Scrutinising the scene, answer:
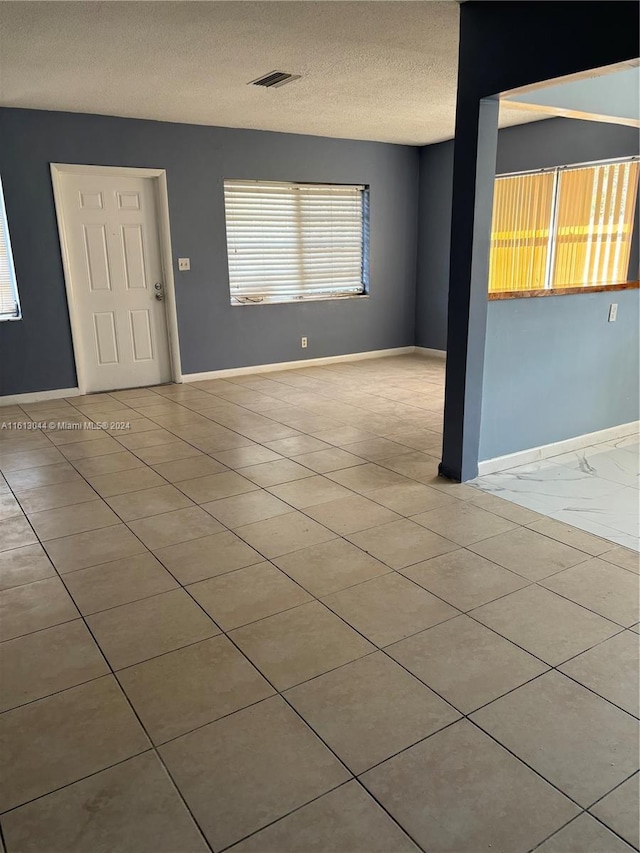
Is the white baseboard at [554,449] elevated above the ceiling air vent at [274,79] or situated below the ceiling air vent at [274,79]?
below

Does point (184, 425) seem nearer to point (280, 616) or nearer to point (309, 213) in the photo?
point (280, 616)

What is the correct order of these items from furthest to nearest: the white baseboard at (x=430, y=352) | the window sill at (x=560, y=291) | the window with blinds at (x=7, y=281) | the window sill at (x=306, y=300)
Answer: the white baseboard at (x=430, y=352) < the window sill at (x=306, y=300) < the window with blinds at (x=7, y=281) < the window sill at (x=560, y=291)

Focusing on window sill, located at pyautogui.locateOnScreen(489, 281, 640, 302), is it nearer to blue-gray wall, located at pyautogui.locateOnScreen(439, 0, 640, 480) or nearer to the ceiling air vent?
blue-gray wall, located at pyautogui.locateOnScreen(439, 0, 640, 480)

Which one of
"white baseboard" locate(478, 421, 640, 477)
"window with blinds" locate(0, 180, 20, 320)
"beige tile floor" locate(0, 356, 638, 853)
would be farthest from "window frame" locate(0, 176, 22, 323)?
"white baseboard" locate(478, 421, 640, 477)

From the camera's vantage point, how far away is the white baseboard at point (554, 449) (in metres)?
3.68

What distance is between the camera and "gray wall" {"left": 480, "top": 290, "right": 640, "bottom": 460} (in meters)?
3.57

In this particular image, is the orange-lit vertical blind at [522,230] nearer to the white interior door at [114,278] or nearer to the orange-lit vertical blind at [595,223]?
the orange-lit vertical blind at [595,223]

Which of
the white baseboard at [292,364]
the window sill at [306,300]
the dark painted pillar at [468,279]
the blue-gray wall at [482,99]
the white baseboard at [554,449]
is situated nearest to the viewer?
the blue-gray wall at [482,99]

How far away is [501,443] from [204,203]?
13.4 ft

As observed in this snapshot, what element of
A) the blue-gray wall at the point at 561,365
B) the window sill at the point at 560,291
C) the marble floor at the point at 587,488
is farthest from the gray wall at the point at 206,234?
the marble floor at the point at 587,488

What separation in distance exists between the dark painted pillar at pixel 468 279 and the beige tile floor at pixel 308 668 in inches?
11.1

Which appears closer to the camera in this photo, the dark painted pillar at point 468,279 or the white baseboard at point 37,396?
the dark painted pillar at point 468,279

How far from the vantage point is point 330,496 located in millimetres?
3357

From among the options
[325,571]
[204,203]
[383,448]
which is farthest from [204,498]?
[204,203]
